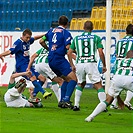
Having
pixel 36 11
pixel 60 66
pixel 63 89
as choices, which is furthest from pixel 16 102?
pixel 36 11

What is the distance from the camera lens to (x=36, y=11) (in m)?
27.6

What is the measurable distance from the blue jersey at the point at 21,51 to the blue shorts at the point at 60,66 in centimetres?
90

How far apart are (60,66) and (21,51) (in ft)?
3.98

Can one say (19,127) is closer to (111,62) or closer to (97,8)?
(111,62)

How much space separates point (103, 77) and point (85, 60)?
7.35 metres

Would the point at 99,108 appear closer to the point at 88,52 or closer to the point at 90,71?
the point at 90,71

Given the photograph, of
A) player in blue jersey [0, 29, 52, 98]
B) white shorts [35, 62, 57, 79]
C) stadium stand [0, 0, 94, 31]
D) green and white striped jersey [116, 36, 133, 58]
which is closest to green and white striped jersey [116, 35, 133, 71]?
green and white striped jersey [116, 36, 133, 58]

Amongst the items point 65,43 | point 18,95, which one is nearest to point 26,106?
point 18,95

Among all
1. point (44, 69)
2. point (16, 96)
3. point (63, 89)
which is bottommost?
point (16, 96)

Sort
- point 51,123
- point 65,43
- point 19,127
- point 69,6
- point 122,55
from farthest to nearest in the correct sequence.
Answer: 1. point 69,6
2. point 65,43
3. point 122,55
4. point 51,123
5. point 19,127

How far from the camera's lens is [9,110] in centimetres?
1313

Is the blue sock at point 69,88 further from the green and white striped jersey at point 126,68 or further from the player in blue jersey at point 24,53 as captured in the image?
the green and white striped jersey at point 126,68

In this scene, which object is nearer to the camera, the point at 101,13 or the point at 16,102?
the point at 16,102

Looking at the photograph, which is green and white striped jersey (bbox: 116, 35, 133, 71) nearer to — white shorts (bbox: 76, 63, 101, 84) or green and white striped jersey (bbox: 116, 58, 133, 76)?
white shorts (bbox: 76, 63, 101, 84)
